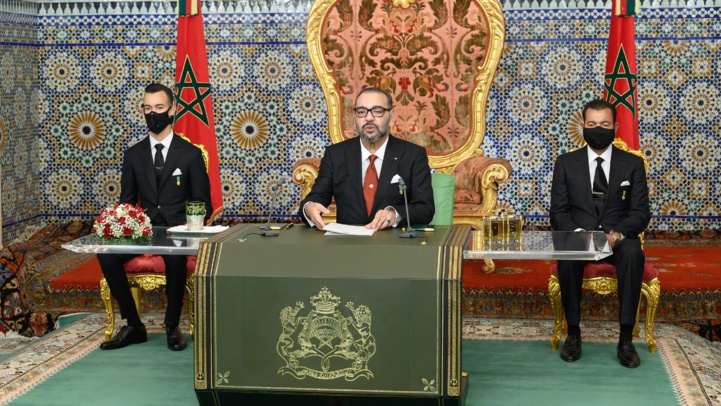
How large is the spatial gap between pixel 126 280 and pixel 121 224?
736 mm

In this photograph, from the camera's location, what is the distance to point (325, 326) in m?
4.07

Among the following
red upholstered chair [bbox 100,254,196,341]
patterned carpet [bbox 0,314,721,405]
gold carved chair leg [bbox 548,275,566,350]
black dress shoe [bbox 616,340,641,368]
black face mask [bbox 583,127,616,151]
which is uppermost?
black face mask [bbox 583,127,616,151]

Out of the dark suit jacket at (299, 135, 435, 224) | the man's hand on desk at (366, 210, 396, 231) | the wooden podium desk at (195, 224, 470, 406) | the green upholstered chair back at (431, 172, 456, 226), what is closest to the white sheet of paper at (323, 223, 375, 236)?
the man's hand on desk at (366, 210, 396, 231)

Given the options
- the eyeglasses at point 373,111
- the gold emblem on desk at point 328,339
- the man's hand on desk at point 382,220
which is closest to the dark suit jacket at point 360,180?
the eyeglasses at point 373,111

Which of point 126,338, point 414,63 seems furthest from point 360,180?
point 414,63

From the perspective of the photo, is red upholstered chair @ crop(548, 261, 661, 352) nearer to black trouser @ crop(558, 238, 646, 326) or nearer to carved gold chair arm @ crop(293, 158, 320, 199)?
black trouser @ crop(558, 238, 646, 326)

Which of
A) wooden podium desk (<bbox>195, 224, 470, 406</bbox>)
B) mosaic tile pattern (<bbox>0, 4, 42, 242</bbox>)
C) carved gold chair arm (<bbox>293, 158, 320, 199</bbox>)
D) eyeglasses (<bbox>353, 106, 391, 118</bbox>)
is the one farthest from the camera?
mosaic tile pattern (<bbox>0, 4, 42, 242</bbox>)

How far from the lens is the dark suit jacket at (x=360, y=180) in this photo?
5.16 m

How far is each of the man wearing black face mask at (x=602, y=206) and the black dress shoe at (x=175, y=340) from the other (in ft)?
6.62

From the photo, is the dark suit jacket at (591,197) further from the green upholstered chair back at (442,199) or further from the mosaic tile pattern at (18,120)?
the mosaic tile pattern at (18,120)

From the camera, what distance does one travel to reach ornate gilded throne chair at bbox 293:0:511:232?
25.1 ft

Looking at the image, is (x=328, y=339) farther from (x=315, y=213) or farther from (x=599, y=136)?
(x=599, y=136)

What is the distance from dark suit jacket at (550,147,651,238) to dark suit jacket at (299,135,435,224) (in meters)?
0.79

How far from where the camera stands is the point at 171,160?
5738 mm
